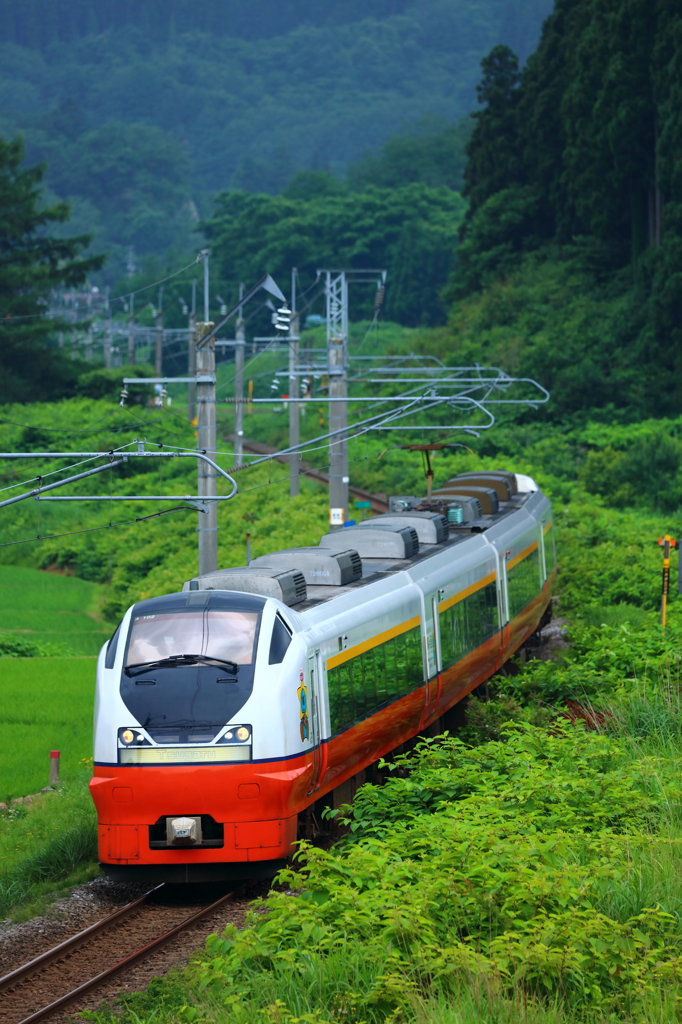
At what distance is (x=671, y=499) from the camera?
46.1m

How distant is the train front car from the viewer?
11.1m

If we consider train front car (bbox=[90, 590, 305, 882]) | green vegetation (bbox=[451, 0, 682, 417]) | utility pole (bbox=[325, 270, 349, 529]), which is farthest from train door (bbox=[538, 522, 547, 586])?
green vegetation (bbox=[451, 0, 682, 417])

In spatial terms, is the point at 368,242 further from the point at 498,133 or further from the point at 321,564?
the point at 321,564

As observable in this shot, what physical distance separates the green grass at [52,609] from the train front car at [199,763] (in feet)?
67.4

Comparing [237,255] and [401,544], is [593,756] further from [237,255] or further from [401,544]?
[237,255]

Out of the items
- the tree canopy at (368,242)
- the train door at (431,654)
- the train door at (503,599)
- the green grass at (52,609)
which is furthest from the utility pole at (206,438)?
the tree canopy at (368,242)

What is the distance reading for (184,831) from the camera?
1104 centimetres

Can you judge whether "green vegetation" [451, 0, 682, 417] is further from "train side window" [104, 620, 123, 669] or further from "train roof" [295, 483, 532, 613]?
"train side window" [104, 620, 123, 669]

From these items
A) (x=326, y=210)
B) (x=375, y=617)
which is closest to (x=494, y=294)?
(x=326, y=210)

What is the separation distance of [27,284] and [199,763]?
5794cm

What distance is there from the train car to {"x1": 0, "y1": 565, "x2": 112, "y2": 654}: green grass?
1841cm

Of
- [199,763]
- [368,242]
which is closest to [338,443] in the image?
[199,763]

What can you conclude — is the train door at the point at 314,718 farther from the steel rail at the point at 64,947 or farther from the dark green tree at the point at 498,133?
the dark green tree at the point at 498,133

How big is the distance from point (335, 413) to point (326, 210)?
263 ft
